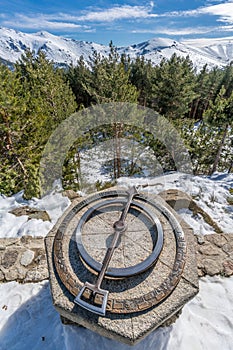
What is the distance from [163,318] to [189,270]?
2.50 feet

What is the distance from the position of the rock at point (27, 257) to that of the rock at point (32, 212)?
111cm

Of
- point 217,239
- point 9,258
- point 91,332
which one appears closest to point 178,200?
point 217,239

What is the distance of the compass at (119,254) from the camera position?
2373 millimetres

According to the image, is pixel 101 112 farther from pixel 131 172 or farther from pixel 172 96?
pixel 172 96

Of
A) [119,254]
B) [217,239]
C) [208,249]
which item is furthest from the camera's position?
[217,239]

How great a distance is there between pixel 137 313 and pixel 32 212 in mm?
4098

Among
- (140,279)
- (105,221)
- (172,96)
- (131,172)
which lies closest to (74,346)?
(140,279)

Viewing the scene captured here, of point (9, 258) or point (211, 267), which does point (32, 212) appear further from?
point (211, 267)

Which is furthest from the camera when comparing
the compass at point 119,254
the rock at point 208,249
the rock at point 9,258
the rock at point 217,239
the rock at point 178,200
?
the rock at point 178,200

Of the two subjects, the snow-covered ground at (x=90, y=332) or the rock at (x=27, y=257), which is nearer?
the snow-covered ground at (x=90, y=332)

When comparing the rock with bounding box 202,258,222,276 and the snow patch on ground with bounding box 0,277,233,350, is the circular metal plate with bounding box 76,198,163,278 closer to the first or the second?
the snow patch on ground with bounding box 0,277,233,350

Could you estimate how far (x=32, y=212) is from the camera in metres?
5.36

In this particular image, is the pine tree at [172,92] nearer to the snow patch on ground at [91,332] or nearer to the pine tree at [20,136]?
the pine tree at [20,136]

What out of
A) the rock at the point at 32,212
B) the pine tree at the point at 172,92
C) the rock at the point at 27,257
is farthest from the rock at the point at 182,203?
the pine tree at the point at 172,92
